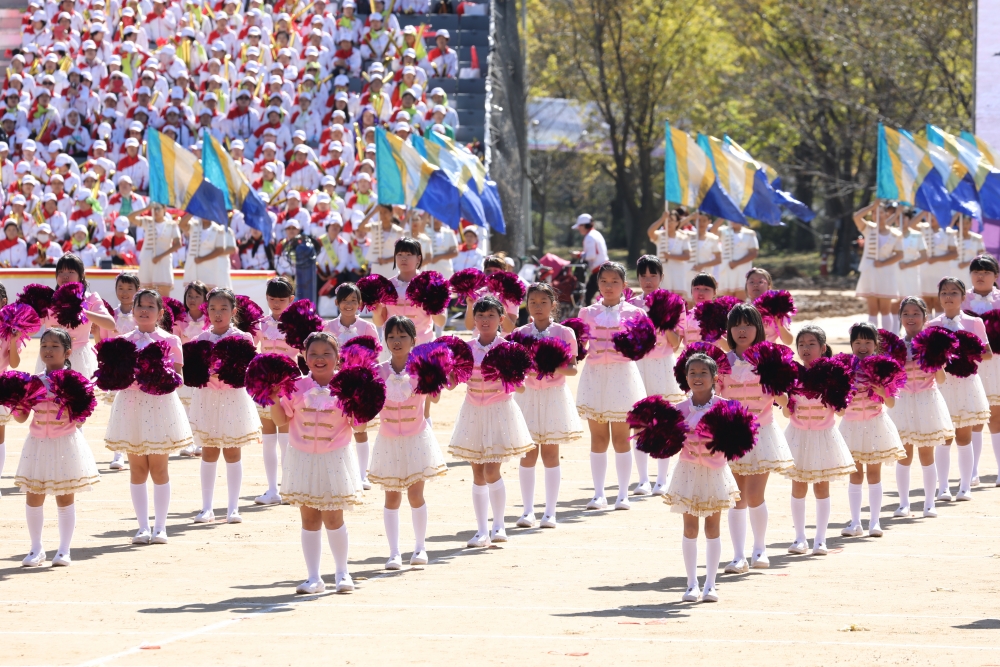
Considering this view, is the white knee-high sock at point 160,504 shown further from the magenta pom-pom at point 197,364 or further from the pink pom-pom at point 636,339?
the pink pom-pom at point 636,339

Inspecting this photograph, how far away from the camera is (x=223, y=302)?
1110 cm

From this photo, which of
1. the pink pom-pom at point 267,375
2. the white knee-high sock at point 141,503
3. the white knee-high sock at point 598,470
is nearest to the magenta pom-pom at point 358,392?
the pink pom-pom at point 267,375

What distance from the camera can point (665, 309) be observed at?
458 inches

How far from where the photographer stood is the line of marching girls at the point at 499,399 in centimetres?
875

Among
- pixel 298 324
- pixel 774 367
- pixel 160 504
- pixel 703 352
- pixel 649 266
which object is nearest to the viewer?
pixel 703 352

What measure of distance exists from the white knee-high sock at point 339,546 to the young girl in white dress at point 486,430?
57.4 inches

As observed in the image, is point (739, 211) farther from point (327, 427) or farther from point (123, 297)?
point (327, 427)

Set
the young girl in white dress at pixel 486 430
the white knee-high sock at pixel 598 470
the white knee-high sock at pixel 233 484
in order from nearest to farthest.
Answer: the young girl in white dress at pixel 486 430 → the white knee-high sock at pixel 233 484 → the white knee-high sock at pixel 598 470

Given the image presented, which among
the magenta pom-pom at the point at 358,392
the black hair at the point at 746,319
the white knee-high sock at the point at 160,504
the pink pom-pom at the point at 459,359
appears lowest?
the white knee-high sock at the point at 160,504

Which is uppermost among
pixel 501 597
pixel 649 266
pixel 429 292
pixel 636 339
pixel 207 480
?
pixel 649 266

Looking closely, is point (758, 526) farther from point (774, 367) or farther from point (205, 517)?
point (205, 517)

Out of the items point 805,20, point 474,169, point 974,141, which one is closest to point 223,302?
point 474,169

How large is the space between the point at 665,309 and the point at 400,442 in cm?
300

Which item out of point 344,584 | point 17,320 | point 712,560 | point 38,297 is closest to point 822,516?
point 712,560
